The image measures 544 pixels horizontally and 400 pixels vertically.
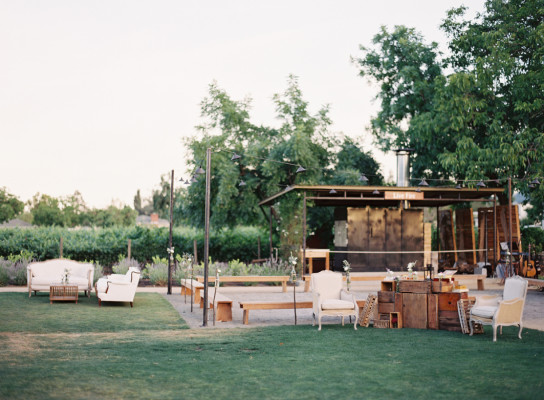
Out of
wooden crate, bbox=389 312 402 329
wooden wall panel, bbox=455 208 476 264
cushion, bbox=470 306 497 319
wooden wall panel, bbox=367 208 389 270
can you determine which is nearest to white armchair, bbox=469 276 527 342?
cushion, bbox=470 306 497 319

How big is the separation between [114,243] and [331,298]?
1215 cm

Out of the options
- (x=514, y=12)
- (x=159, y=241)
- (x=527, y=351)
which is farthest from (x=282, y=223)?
(x=527, y=351)

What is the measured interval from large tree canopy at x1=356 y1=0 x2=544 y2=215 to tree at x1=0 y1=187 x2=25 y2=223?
32137 millimetres

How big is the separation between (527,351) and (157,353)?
4446 mm

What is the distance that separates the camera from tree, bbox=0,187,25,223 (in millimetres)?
44544

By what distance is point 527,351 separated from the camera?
24.8ft

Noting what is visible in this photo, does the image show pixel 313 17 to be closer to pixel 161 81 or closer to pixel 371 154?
pixel 161 81

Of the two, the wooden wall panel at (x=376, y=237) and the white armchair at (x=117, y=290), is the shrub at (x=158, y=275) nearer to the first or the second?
the white armchair at (x=117, y=290)

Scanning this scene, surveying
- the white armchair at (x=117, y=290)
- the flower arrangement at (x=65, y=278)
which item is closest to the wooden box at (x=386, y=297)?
the white armchair at (x=117, y=290)

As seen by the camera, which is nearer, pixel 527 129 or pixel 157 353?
pixel 157 353

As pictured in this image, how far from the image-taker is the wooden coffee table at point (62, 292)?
1273 cm

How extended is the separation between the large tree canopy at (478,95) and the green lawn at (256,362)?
1048 cm

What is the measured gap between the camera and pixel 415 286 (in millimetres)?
9703

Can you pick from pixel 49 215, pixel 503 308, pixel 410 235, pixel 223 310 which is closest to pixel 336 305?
pixel 223 310
